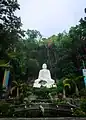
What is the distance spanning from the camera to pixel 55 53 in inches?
1331

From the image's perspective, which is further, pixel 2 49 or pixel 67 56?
pixel 67 56

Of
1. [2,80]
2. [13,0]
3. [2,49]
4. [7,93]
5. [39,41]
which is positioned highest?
[39,41]

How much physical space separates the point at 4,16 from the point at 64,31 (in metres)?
20.6

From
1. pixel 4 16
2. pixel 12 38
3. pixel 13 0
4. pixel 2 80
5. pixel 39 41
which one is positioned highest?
pixel 39 41

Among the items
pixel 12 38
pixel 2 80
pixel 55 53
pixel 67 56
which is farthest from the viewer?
pixel 55 53

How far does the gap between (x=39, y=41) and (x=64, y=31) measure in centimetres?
602

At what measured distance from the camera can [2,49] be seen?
14.5m

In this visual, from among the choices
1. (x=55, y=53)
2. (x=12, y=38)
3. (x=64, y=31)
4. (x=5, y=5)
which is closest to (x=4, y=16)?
(x=5, y=5)

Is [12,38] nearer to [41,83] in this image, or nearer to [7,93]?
[7,93]

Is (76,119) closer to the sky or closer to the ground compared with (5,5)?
closer to the ground

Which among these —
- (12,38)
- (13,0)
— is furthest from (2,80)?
(13,0)

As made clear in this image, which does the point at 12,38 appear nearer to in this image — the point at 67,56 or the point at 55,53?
the point at 67,56

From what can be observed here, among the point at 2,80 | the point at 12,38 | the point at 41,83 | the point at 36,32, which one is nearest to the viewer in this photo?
the point at 12,38

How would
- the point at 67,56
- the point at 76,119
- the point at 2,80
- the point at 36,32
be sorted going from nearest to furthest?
the point at 76,119 < the point at 2,80 < the point at 67,56 < the point at 36,32
